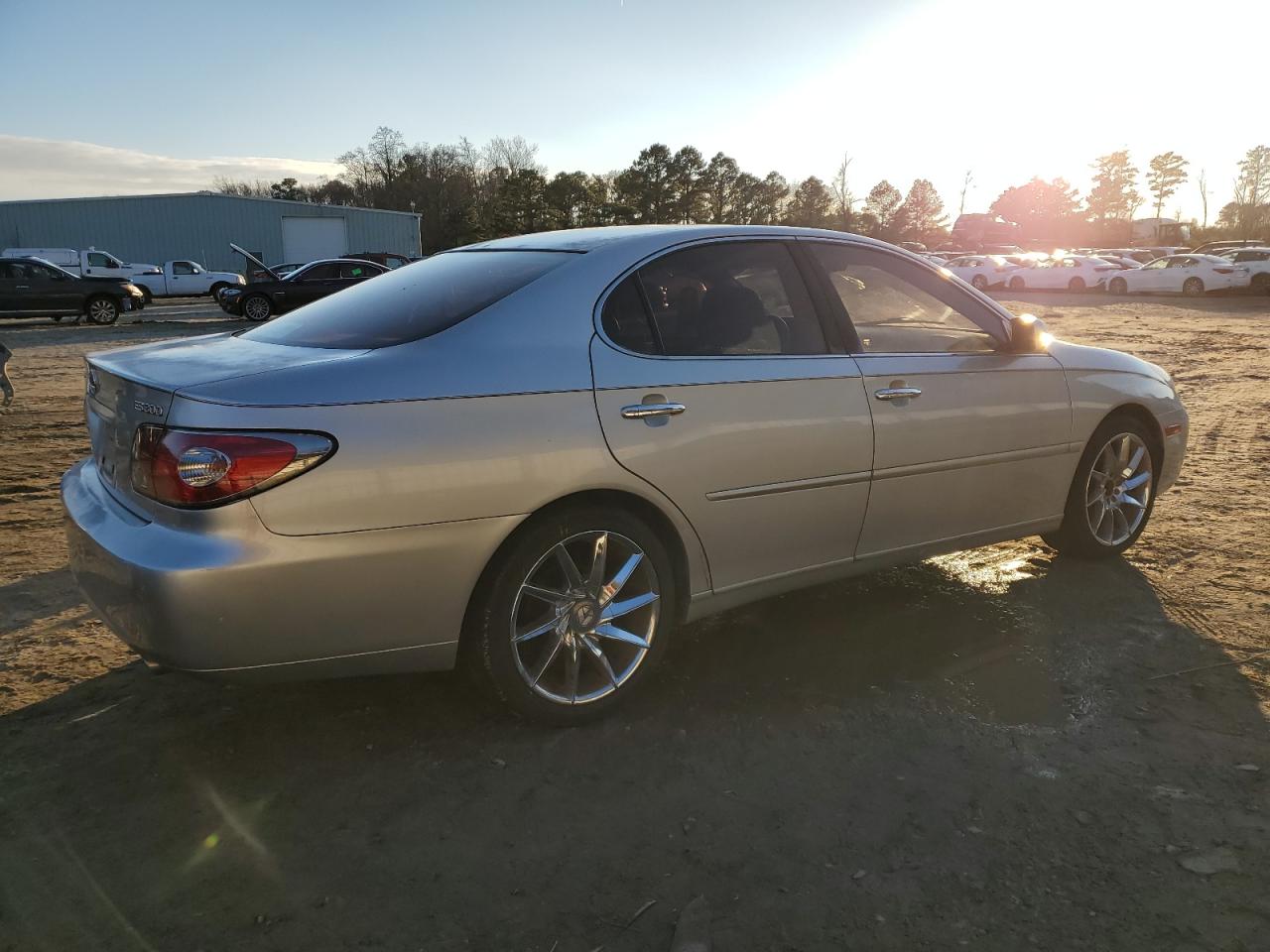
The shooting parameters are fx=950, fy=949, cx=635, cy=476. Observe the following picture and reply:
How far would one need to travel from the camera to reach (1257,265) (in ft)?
90.1

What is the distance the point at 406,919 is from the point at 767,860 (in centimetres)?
90

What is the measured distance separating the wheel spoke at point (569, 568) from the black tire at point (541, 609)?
0.03 meters

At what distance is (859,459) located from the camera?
3570mm

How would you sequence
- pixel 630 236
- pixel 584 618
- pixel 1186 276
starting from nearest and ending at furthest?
pixel 584 618, pixel 630 236, pixel 1186 276

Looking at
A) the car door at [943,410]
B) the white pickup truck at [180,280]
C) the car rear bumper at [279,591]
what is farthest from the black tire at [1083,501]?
the white pickup truck at [180,280]

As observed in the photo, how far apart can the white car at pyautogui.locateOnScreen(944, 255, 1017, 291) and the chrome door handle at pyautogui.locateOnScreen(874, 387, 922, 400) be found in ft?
115

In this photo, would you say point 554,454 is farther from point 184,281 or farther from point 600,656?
point 184,281

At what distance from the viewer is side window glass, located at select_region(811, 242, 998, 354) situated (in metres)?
3.82

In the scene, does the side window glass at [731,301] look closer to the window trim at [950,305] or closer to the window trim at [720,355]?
the window trim at [720,355]

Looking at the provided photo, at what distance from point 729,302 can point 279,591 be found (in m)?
1.85

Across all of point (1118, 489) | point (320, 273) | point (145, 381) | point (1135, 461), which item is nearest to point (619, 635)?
point (145, 381)

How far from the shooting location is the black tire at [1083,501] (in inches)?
177

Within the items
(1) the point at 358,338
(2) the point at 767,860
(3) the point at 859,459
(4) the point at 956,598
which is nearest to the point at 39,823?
(1) the point at 358,338

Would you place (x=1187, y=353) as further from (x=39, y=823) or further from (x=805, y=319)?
(x=39, y=823)
